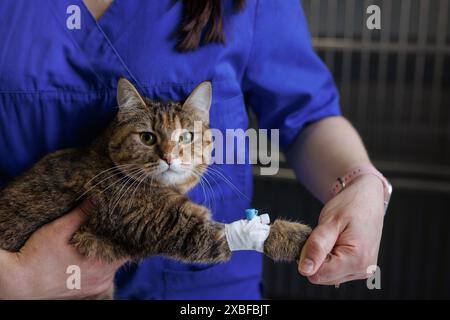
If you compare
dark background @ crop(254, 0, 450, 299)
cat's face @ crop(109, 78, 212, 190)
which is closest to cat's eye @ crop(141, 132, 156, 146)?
cat's face @ crop(109, 78, 212, 190)

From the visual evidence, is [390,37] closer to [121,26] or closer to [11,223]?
[121,26]

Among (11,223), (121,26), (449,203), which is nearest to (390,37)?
(449,203)

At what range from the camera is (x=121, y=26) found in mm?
671

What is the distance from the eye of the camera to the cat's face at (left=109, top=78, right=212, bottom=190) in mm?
593

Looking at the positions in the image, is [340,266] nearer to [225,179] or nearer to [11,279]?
[225,179]

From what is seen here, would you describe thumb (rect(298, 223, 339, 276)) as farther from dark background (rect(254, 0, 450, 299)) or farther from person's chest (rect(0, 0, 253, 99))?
dark background (rect(254, 0, 450, 299))

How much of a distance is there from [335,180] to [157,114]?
24 centimetres

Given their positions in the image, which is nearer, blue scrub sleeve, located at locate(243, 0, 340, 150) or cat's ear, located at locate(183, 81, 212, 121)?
cat's ear, located at locate(183, 81, 212, 121)

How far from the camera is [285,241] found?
55 centimetres

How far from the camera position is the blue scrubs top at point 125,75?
25.6 inches

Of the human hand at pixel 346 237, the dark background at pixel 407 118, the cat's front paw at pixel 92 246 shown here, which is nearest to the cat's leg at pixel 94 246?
the cat's front paw at pixel 92 246

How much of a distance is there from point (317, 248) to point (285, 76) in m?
0.30

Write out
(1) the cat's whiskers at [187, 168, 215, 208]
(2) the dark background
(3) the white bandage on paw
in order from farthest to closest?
(2) the dark background → (1) the cat's whiskers at [187, 168, 215, 208] → (3) the white bandage on paw

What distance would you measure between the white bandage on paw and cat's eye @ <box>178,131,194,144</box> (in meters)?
0.11
